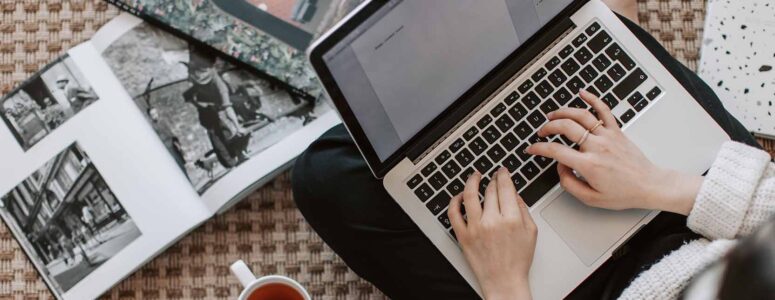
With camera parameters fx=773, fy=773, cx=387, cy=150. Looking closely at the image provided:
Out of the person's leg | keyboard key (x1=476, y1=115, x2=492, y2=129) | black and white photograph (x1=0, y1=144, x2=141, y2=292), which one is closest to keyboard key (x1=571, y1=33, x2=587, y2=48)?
keyboard key (x1=476, y1=115, x2=492, y2=129)

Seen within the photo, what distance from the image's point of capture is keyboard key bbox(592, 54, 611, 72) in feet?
2.51

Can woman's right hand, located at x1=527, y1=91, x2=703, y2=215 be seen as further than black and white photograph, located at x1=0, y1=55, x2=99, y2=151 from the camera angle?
No

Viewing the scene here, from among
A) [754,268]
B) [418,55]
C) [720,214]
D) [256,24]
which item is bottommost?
[720,214]

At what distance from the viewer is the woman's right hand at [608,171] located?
0.71 meters

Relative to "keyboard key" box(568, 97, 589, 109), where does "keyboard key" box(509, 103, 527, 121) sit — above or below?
above

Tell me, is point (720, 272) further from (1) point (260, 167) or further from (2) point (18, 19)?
(2) point (18, 19)

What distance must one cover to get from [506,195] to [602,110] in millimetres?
123

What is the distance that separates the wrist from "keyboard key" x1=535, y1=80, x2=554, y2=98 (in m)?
0.13

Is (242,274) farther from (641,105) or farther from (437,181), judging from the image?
(641,105)

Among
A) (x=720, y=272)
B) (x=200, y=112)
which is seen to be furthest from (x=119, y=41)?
(x=720, y=272)

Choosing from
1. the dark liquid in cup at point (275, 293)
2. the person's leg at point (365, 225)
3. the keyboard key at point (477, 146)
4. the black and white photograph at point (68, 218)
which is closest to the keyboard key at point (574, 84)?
the keyboard key at point (477, 146)

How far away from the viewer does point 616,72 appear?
76 centimetres

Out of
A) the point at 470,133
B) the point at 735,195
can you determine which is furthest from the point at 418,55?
the point at 735,195

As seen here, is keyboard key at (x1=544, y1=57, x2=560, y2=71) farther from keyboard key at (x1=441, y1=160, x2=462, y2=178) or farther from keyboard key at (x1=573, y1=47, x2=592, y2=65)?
keyboard key at (x1=441, y1=160, x2=462, y2=178)
